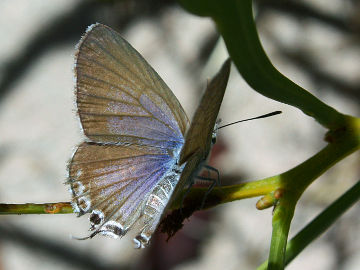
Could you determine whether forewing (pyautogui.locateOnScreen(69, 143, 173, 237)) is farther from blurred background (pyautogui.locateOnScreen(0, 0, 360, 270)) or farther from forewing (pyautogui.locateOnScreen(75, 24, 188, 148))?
blurred background (pyautogui.locateOnScreen(0, 0, 360, 270))

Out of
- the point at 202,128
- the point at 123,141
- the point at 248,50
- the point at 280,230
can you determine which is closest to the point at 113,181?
the point at 123,141

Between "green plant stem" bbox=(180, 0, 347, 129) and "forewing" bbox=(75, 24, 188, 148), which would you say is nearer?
"green plant stem" bbox=(180, 0, 347, 129)

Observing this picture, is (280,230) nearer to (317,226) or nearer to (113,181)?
(317,226)

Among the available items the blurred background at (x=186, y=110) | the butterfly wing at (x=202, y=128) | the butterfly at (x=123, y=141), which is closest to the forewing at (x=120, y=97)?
the butterfly at (x=123, y=141)

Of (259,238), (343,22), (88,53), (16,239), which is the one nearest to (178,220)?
(88,53)

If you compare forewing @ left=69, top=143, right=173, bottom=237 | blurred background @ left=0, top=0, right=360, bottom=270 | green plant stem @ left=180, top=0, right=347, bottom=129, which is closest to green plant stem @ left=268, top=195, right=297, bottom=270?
green plant stem @ left=180, top=0, right=347, bottom=129

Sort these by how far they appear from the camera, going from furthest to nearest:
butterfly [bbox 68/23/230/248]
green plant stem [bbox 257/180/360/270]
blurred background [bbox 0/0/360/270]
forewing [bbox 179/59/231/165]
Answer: blurred background [bbox 0/0/360/270], butterfly [bbox 68/23/230/248], green plant stem [bbox 257/180/360/270], forewing [bbox 179/59/231/165]
